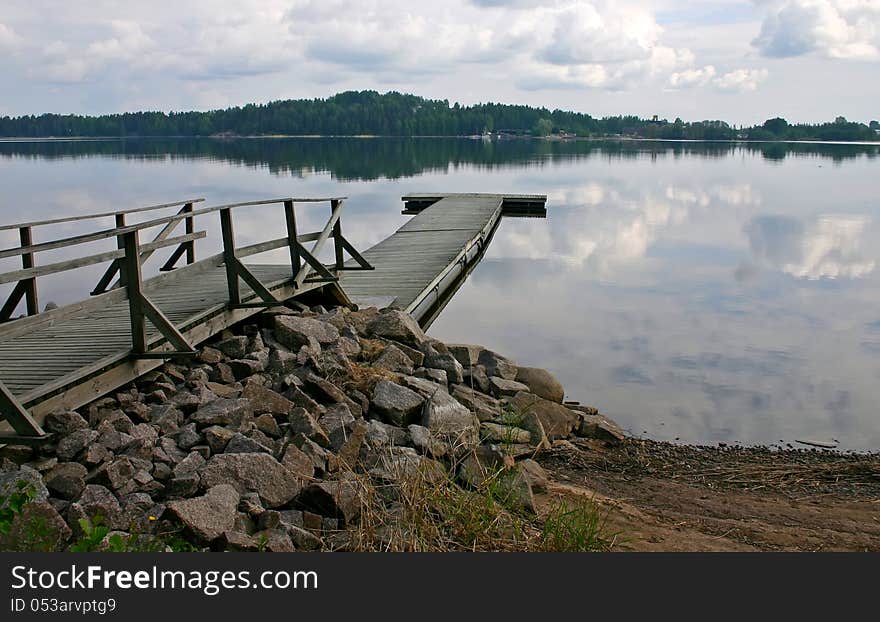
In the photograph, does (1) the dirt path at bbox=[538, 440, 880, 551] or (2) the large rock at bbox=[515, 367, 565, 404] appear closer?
(1) the dirt path at bbox=[538, 440, 880, 551]

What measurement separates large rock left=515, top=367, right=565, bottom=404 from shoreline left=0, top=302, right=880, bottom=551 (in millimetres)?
190

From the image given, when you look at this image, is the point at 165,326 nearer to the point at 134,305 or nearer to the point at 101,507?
the point at 134,305

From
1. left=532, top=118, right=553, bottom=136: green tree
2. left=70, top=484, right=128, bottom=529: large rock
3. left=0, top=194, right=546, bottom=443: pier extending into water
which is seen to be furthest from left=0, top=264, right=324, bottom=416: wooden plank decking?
left=532, top=118, right=553, bottom=136: green tree

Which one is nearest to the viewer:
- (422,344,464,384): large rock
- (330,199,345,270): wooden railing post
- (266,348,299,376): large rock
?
(266,348,299,376): large rock

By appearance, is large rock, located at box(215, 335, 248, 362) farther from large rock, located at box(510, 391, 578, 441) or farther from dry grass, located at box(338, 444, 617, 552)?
dry grass, located at box(338, 444, 617, 552)

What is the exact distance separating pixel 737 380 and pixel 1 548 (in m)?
8.55

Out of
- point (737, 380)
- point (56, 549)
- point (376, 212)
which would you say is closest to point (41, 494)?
point (56, 549)

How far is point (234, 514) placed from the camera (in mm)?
4246

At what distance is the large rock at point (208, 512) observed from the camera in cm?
407

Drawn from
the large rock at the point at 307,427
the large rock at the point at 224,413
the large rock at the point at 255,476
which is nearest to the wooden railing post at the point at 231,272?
the large rock at the point at 224,413

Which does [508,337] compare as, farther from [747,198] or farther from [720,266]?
[747,198]

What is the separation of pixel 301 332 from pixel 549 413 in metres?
2.36

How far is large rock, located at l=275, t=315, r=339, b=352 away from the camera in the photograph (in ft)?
24.3

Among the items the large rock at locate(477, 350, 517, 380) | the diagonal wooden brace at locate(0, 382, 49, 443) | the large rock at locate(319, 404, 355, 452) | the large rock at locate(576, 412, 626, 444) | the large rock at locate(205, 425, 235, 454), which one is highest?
the diagonal wooden brace at locate(0, 382, 49, 443)
